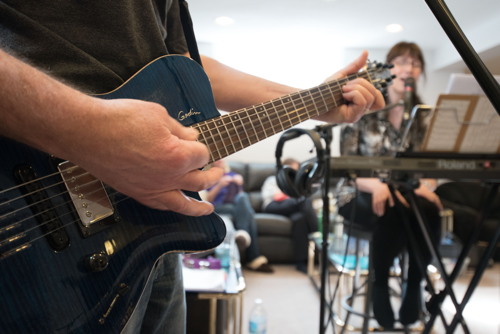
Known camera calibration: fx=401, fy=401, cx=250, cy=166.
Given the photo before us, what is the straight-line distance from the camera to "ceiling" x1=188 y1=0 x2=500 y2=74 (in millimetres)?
4254

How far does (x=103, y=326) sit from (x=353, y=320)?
2.61 meters

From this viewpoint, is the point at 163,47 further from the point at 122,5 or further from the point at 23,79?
the point at 23,79

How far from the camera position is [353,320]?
2.80m

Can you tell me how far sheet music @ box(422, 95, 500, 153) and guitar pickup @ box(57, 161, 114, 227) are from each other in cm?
128

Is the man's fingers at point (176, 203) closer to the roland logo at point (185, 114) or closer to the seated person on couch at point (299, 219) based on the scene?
the roland logo at point (185, 114)

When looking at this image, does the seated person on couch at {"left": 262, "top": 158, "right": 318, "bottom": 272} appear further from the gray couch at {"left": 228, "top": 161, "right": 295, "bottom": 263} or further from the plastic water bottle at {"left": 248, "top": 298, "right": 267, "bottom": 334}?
the plastic water bottle at {"left": 248, "top": 298, "right": 267, "bottom": 334}

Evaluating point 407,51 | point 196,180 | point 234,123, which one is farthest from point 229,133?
point 407,51

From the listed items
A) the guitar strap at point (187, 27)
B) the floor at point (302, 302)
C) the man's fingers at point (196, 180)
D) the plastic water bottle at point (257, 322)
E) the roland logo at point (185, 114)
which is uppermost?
the guitar strap at point (187, 27)

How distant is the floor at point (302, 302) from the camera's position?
265 cm

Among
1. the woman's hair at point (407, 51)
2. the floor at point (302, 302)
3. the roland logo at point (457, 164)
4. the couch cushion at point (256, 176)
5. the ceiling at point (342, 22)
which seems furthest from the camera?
the couch cushion at point (256, 176)

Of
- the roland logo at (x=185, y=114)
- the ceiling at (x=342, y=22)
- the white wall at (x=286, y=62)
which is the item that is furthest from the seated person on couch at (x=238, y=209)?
the roland logo at (x=185, y=114)

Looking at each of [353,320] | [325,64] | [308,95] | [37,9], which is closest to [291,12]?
[325,64]

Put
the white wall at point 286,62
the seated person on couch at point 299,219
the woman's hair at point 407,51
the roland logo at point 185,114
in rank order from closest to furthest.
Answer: the roland logo at point 185,114
the woman's hair at point 407,51
the seated person on couch at point 299,219
the white wall at point 286,62

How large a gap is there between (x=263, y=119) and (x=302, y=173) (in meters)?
0.55
